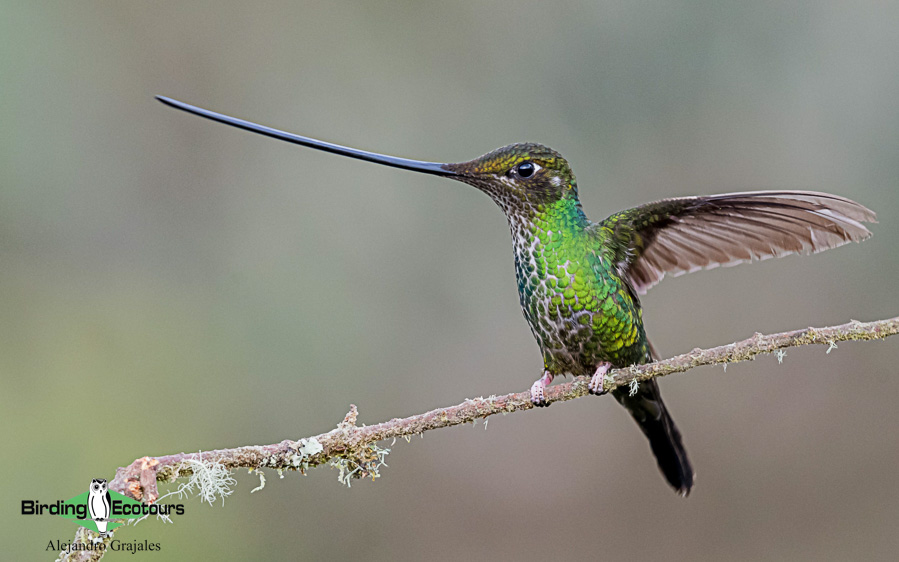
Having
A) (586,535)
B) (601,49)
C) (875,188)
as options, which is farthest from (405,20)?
(586,535)

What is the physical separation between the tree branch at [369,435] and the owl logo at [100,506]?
0.03 metres

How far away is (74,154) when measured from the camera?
652 cm

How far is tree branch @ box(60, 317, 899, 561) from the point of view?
173cm

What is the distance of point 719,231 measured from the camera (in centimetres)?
275

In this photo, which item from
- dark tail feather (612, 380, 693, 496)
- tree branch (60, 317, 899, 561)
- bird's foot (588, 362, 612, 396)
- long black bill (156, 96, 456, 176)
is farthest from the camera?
dark tail feather (612, 380, 693, 496)

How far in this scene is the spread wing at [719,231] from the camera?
2.38m

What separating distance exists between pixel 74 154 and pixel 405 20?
3028mm

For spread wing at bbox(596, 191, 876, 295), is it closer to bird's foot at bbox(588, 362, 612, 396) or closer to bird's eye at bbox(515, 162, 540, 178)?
bird's eye at bbox(515, 162, 540, 178)

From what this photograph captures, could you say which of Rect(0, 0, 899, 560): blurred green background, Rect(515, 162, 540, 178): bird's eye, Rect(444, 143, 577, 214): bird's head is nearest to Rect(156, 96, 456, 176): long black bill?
Rect(444, 143, 577, 214): bird's head

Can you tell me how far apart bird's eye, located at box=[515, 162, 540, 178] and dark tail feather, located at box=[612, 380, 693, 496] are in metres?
0.86

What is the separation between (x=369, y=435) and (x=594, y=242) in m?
→ 1.09

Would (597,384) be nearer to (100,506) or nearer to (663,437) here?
(663,437)

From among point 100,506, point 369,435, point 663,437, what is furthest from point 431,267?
point 100,506

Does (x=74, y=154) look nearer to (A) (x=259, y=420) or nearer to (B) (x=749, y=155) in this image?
(A) (x=259, y=420)
